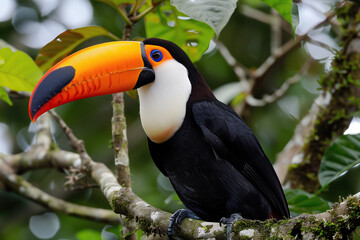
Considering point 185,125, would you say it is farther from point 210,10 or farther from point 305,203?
point 305,203

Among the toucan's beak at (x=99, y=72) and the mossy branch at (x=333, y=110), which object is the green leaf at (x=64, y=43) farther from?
the mossy branch at (x=333, y=110)

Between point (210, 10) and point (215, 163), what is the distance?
0.80m

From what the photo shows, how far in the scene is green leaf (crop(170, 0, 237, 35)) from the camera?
2.30 meters

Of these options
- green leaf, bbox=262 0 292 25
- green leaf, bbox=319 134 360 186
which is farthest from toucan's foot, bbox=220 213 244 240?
green leaf, bbox=262 0 292 25

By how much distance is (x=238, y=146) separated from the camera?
271 centimetres

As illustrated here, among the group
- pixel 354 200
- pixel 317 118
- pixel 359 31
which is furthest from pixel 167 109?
pixel 359 31

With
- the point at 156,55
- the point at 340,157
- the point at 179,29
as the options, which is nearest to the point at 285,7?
the point at 156,55

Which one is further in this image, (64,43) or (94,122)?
(94,122)

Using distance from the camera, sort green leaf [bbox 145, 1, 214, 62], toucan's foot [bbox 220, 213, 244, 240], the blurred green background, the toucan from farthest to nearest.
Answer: the blurred green background < green leaf [bbox 145, 1, 214, 62] < the toucan < toucan's foot [bbox 220, 213, 244, 240]

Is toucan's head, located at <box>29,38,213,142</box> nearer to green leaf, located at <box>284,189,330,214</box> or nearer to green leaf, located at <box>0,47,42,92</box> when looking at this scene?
green leaf, located at <box>0,47,42,92</box>

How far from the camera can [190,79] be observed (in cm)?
279

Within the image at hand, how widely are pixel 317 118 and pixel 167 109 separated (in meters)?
1.61

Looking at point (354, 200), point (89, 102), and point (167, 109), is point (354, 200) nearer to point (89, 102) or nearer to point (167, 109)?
point (167, 109)

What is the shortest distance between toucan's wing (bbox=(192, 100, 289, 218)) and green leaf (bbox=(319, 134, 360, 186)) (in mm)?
437
